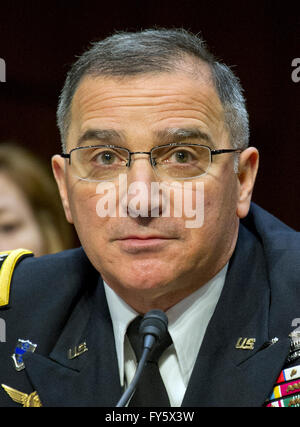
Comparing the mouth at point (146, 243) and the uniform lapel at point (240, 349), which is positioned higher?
the mouth at point (146, 243)

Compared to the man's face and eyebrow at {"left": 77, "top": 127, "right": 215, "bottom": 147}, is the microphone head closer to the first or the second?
the man's face

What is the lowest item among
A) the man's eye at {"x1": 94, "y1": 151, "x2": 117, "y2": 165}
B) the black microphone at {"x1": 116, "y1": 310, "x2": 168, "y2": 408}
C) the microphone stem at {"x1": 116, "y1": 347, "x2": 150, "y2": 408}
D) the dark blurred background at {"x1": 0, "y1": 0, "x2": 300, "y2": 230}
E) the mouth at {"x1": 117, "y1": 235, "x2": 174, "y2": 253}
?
the microphone stem at {"x1": 116, "y1": 347, "x2": 150, "y2": 408}

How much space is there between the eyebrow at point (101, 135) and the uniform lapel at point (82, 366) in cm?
49

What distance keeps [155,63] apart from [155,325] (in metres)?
0.72

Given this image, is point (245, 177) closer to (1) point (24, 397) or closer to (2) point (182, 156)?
(2) point (182, 156)

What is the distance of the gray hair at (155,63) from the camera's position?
1776 mm

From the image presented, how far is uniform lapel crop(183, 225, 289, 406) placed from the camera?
165 centimetres

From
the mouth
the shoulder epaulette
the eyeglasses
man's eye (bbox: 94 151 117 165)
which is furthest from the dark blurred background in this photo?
the mouth

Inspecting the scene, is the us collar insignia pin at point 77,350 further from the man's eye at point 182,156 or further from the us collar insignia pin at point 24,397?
the man's eye at point 182,156

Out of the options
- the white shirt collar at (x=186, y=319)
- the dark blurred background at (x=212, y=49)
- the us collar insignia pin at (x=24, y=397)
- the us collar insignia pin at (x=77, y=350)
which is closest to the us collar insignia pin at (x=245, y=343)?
the white shirt collar at (x=186, y=319)

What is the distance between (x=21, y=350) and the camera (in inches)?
75.5

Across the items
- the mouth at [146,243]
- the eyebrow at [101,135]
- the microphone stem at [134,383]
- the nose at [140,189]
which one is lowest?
the microphone stem at [134,383]

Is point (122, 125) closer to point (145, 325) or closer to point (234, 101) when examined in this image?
point (234, 101)

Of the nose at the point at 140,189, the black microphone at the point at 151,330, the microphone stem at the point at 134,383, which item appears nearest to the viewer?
the microphone stem at the point at 134,383
